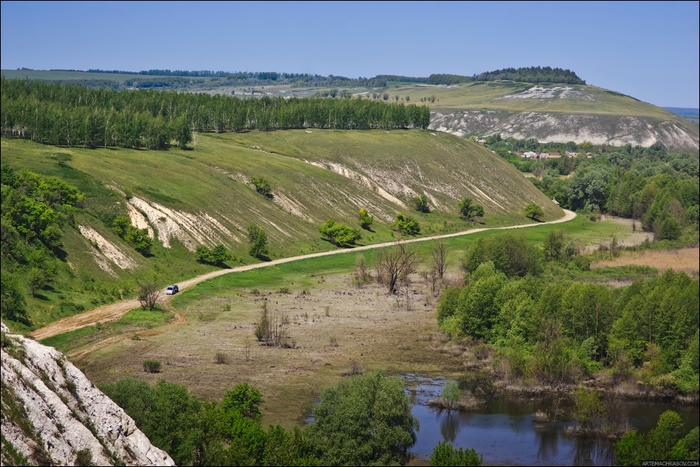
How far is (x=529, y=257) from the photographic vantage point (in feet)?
375

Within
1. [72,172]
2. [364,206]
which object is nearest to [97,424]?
[72,172]

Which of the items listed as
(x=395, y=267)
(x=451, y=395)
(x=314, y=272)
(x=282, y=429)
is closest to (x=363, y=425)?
(x=282, y=429)

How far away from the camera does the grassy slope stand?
99312 mm

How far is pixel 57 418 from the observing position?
135ft

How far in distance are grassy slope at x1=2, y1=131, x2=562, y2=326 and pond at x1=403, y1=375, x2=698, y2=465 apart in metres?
41.0

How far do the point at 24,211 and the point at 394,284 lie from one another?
154 feet

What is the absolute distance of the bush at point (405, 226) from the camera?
158875 millimetres

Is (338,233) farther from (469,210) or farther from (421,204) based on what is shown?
(469,210)

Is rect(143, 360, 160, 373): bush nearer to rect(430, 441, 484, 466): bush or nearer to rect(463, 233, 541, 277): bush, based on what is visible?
rect(430, 441, 484, 466): bush

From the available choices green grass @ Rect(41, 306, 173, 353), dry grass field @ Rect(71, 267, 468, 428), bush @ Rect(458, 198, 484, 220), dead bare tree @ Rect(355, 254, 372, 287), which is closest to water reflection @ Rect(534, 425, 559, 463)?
dry grass field @ Rect(71, 267, 468, 428)

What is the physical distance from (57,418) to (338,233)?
10360 cm

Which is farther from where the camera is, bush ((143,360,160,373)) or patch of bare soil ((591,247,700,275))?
bush ((143,360,160,373))

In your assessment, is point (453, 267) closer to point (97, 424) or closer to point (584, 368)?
point (584, 368)

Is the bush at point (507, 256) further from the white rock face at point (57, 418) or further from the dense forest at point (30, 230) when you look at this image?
the white rock face at point (57, 418)
